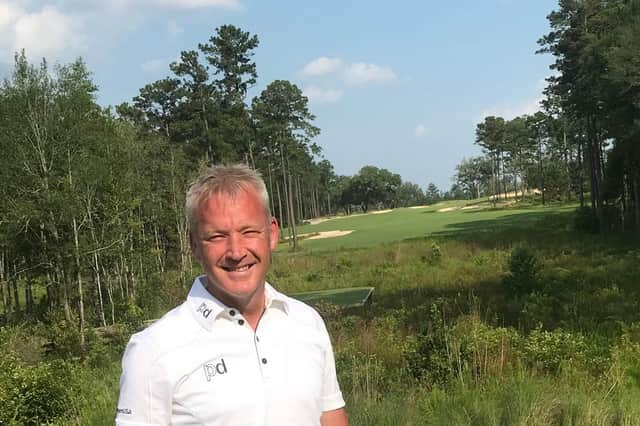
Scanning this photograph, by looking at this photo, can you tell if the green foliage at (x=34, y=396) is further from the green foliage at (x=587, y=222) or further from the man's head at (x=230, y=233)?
the green foliage at (x=587, y=222)

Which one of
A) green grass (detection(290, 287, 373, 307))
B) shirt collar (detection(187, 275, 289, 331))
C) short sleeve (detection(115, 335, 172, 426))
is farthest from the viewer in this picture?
green grass (detection(290, 287, 373, 307))

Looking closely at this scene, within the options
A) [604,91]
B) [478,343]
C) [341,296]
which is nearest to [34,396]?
[478,343]

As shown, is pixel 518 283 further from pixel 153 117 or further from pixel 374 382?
pixel 153 117

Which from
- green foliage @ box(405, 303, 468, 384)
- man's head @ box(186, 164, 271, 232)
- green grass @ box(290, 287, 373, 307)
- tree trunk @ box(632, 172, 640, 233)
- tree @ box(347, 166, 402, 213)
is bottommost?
green grass @ box(290, 287, 373, 307)

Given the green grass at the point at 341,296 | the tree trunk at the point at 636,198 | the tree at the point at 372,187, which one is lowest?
the green grass at the point at 341,296

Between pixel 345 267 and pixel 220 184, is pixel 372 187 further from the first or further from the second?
pixel 220 184

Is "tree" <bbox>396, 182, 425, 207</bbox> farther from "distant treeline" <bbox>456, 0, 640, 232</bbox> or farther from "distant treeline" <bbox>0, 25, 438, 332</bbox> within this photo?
"distant treeline" <bbox>0, 25, 438, 332</bbox>

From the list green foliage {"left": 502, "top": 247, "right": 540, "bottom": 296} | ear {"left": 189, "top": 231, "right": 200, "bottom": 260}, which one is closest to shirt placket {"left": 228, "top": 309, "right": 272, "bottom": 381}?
ear {"left": 189, "top": 231, "right": 200, "bottom": 260}

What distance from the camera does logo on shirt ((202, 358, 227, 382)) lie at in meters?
1.67

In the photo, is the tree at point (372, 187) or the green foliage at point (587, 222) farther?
the tree at point (372, 187)

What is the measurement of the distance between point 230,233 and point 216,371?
1.36 feet

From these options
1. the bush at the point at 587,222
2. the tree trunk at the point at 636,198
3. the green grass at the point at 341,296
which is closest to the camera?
the green grass at the point at 341,296

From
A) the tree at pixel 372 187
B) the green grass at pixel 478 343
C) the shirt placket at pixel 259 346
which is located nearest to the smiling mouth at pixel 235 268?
the shirt placket at pixel 259 346

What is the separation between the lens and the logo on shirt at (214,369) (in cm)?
167
